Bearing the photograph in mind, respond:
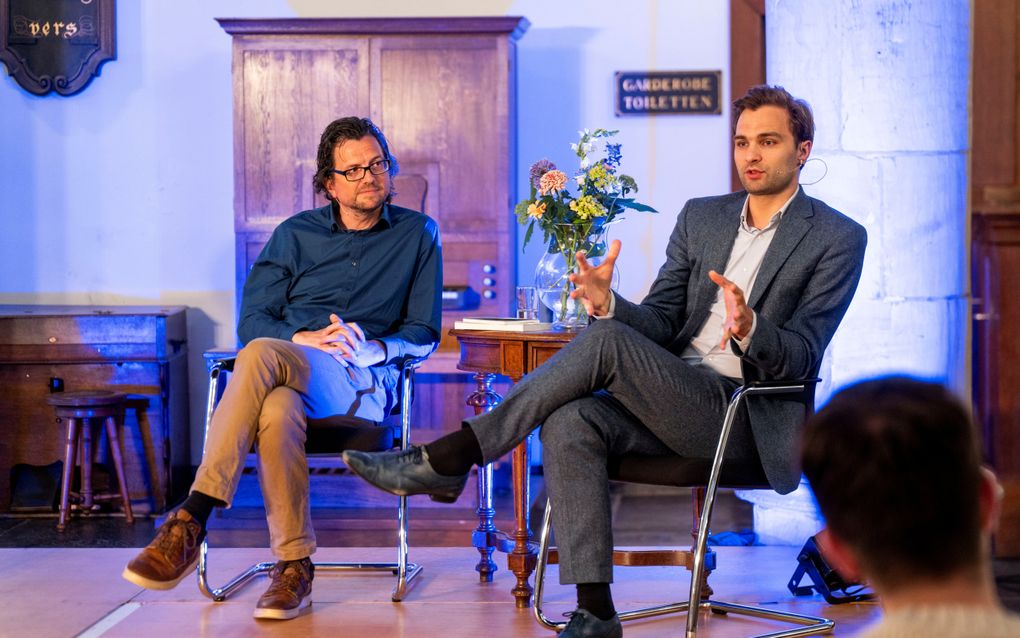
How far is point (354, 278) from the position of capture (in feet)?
11.9

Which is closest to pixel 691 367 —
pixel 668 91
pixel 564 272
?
pixel 564 272

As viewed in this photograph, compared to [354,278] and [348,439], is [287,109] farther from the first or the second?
[348,439]

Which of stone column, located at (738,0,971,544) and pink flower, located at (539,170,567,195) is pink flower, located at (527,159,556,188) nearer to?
pink flower, located at (539,170,567,195)

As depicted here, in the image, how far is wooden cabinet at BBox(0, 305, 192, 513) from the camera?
522cm

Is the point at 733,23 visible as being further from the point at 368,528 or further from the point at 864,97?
the point at 368,528

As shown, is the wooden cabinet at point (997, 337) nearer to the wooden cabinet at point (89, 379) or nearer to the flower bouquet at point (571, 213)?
the flower bouquet at point (571, 213)

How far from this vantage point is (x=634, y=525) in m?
5.13

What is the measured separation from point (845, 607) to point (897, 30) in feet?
6.82

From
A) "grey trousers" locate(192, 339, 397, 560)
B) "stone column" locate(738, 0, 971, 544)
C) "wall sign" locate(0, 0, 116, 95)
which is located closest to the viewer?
"grey trousers" locate(192, 339, 397, 560)

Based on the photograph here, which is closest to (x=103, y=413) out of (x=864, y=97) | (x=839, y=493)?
(x=864, y=97)

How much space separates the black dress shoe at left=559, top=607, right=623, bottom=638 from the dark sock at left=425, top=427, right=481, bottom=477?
16.1 inches

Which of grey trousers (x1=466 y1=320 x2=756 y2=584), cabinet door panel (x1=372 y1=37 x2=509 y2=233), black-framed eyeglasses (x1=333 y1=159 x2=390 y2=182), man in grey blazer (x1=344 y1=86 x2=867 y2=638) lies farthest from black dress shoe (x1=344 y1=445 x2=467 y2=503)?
cabinet door panel (x1=372 y1=37 x2=509 y2=233)

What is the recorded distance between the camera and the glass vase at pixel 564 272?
3.47 metres

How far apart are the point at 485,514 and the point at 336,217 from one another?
104 cm
